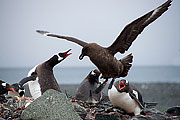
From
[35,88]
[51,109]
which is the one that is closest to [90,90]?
[35,88]

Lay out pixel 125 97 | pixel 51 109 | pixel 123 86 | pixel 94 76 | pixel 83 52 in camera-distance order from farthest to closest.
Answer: pixel 94 76 < pixel 125 97 < pixel 123 86 < pixel 83 52 < pixel 51 109

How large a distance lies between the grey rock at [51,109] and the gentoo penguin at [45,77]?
100 centimetres

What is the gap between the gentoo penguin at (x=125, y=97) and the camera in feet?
16.3

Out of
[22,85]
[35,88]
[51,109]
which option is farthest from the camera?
[35,88]

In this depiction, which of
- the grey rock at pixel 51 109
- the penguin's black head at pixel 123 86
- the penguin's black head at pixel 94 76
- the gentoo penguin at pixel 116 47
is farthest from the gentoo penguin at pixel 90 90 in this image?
the grey rock at pixel 51 109

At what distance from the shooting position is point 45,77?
539 cm

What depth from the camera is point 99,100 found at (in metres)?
6.22

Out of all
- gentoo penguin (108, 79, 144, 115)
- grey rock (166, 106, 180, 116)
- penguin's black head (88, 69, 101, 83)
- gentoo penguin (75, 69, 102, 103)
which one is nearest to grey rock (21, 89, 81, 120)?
gentoo penguin (108, 79, 144, 115)

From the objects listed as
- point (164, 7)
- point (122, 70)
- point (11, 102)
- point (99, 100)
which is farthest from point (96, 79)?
point (164, 7)

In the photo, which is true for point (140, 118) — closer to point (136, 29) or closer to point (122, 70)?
point (122, 70)

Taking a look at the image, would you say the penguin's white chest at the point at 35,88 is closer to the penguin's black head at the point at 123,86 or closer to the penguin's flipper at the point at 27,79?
the penguin's flipper at the point at 27,79

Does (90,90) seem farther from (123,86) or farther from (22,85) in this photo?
(22,85)

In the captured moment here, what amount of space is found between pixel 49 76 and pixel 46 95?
1.11m

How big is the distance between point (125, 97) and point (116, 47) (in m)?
1.10
